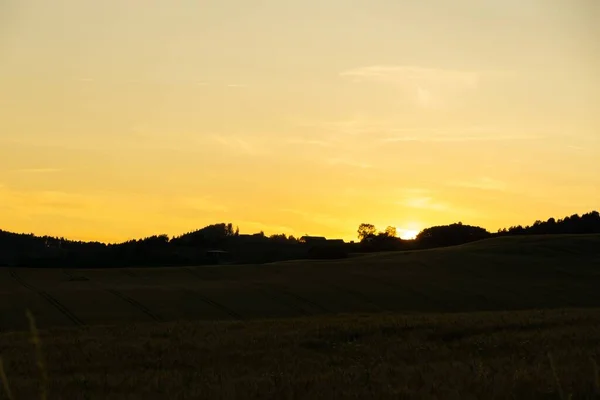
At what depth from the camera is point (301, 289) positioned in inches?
2023

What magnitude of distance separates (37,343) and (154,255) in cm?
6771

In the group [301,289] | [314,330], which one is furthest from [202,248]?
[314,330]

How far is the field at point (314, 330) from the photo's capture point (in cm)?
1327

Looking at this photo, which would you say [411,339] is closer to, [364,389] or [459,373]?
[459,373]

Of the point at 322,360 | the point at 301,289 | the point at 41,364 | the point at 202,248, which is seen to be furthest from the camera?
the point at 202,248

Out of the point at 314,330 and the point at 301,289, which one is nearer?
the point at 314,330

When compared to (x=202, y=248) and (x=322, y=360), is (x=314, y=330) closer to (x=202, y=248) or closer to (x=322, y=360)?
(x=322, y=360)

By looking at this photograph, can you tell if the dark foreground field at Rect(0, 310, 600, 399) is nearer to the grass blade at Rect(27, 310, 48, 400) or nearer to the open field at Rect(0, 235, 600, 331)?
the grass blade at Rect(27, 310, 48, 400)

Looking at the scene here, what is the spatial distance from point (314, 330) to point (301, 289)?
24.0m

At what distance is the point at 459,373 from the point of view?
1388 cm

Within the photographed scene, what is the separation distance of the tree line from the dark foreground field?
2283 inches

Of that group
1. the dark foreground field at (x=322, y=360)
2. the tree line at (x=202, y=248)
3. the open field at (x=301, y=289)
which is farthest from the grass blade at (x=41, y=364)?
the tree line at (x=202, y=248)

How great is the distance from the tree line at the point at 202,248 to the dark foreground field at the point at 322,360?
58.0 metres

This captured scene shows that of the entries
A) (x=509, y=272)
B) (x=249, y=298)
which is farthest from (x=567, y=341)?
(x=509, y=272)
